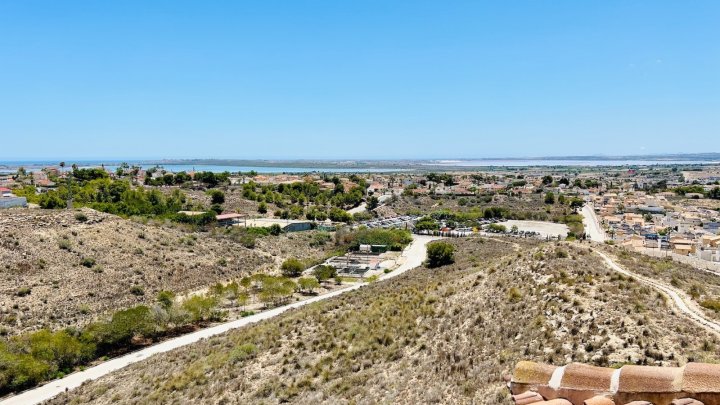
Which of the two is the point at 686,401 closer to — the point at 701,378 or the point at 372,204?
the point at 701,378

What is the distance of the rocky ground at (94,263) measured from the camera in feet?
105

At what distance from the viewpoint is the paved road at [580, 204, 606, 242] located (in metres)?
59.5

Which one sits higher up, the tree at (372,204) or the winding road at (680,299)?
the winding road at (680,299)

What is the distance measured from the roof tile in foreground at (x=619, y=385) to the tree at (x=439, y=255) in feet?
110

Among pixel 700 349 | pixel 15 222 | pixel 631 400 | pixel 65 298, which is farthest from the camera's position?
pixel 15 222

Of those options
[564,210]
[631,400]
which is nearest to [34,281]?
[631,400]

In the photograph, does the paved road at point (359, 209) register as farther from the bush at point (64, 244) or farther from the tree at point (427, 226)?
the bush at point (64, 244)

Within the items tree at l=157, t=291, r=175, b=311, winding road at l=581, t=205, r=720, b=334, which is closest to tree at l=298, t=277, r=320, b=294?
tree at l=157, t=291, r=175, b=311

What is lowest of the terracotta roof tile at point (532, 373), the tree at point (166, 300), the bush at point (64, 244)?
the tree at point (166, 300)

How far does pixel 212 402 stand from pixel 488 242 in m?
41.9

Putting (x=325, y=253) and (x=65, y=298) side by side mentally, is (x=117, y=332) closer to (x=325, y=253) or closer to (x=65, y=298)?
(x=65, y=298)

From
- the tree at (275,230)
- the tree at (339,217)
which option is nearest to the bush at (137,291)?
the tree at (275,230)

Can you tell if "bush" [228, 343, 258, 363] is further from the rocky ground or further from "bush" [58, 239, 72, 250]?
"bush" [58, 239, 72, 250]

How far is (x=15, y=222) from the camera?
42.1m
